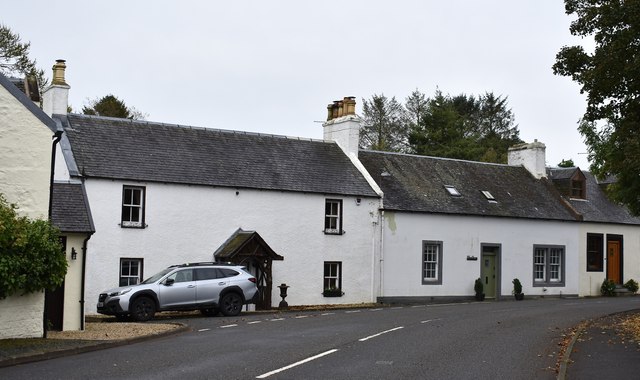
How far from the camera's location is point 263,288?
31.4 meters

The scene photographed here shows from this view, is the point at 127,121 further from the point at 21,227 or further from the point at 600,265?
the point at 600,265

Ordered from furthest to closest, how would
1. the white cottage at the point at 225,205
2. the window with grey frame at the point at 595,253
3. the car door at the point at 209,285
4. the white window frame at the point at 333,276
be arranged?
the window with grey frame at the point at 595,253 → the white window frame at the point at 333,276 → the white cottage at the point at 225,205 → the car door at the point at 209,285

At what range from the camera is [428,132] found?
2554 inches

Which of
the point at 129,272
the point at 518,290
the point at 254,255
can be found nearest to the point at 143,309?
the point at 129,272

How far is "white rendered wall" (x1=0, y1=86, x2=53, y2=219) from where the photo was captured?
719 inches

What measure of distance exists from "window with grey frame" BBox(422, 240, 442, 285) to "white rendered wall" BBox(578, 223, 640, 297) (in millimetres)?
8853

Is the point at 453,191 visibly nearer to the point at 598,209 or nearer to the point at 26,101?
the point at 598,209

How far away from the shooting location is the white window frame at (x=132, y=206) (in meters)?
29.2

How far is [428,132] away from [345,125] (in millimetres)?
28671

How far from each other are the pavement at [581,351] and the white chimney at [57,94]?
45.0 feet

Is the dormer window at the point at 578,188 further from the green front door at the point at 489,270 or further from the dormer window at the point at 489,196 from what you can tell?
the green front door at the point at 489,270

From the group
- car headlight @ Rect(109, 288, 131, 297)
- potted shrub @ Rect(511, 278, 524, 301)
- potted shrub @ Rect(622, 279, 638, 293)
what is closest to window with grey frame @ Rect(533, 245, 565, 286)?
potted shrub @ Rect(511, 278, 524, 301)

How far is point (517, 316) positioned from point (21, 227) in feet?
49.4

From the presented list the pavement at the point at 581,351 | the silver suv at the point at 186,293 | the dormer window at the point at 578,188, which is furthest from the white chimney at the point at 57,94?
the dormer window at the point at 578,188
